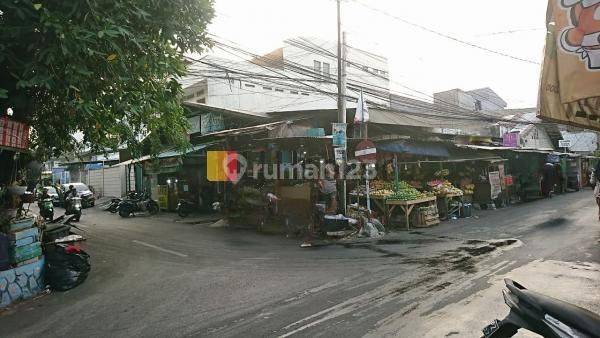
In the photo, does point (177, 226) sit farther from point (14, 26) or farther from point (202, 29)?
point (14, 26)

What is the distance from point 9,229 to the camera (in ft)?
23.3

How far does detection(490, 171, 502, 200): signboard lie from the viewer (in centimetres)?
1870

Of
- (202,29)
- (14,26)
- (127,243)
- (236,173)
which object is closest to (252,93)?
(236,173)

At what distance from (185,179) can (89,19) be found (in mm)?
16290

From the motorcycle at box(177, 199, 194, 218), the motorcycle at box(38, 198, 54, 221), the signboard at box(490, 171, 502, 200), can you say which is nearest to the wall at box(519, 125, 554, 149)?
the signboard at box(490, 171, 502, 200)

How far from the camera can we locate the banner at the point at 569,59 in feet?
8.20

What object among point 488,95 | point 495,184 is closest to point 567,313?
point 495,184

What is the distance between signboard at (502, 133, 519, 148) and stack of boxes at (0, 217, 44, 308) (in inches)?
1121

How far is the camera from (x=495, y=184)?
18938mm

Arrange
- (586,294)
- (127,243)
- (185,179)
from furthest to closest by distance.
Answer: (185,179)
(127,243)
(586,294)

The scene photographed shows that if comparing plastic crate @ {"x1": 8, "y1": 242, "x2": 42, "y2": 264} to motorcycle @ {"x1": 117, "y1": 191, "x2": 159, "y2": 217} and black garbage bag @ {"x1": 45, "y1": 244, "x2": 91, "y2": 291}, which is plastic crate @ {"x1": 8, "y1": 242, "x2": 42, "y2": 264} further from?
motorcycle @ {"x1": 117, "y1": 191, "x2": 159, "y2": 217}

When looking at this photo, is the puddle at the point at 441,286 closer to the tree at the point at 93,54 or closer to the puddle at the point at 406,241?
the puddle at the point at 406,241

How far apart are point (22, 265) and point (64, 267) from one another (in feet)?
2.14

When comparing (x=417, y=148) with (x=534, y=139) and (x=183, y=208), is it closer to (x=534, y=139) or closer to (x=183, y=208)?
(x=183, y=208)
